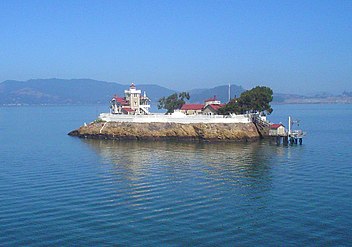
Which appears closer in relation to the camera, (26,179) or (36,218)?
(36,218)

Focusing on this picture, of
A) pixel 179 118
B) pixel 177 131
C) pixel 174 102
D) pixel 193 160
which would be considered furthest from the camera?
pixel 174 102

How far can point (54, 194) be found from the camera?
38812 millimetres

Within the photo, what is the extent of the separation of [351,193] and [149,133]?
47.2 meters

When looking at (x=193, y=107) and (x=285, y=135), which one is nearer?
(x=285, y=135)

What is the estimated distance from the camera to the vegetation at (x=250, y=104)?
8638 cm

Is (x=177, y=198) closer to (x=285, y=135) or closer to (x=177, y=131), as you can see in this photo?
(x=177, y=131)

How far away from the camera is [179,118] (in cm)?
8256

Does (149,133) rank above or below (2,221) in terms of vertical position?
above

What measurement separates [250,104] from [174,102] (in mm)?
26319

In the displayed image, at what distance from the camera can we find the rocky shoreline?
7856 centimetres

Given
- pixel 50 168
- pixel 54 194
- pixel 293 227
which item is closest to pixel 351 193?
pixel 293 227

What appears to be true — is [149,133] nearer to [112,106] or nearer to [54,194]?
[112,106]

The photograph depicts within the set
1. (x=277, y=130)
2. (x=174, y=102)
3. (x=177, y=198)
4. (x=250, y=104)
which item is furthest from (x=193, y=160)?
(x=174, y=102)

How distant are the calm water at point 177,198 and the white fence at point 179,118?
53.3 feet
